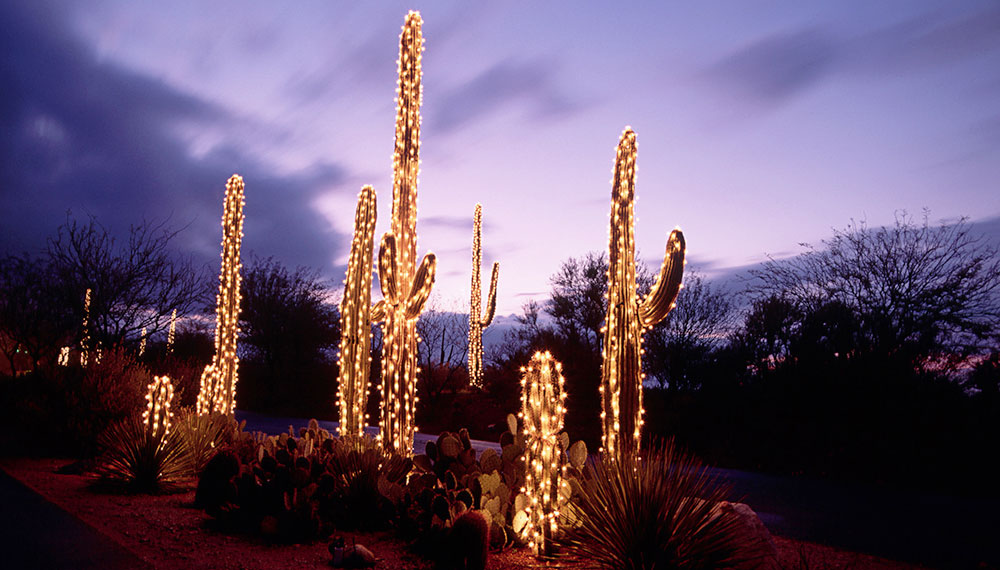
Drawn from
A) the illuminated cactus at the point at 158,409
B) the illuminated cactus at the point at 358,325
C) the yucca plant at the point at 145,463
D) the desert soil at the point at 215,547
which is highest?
the illuminated cactus at the point at 358,325

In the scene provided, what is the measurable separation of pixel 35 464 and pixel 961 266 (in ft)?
70.1

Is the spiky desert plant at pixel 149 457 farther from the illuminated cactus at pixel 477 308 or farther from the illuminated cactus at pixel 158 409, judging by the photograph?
the illuminated cactus at pixel 477 308

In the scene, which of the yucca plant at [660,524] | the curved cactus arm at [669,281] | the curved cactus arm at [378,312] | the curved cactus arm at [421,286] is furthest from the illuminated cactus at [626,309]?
the curved cactus arm at [378,312]

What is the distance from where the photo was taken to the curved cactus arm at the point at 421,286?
24.8 ft

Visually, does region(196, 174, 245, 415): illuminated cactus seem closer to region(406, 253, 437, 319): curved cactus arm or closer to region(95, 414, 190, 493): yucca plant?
region(95, 414, 190, 493): yucca plant

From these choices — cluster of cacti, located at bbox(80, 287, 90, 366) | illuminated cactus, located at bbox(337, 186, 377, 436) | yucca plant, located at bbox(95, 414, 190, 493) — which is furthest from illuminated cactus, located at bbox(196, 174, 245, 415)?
cluster of cacti, located at bbox(80, 287, 90, 366)

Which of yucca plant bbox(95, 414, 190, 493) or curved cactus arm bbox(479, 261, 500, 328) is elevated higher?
curved cactus arm bbox(479, 261, 500, 328)

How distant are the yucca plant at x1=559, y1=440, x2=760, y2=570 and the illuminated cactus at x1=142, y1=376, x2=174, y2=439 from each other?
5614 mm

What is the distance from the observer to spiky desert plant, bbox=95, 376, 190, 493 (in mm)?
7445

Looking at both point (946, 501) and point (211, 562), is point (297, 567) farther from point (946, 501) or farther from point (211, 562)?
point (946, 501)

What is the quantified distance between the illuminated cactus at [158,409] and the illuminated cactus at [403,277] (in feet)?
8.73

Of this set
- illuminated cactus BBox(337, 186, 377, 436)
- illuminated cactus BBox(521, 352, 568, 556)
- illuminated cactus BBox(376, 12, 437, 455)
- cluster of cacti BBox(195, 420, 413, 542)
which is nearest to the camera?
illuminated cactus BBox(521, 352, 568, 556)

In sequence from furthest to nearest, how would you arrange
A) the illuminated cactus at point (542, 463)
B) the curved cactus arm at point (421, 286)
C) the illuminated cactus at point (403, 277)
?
the illuminated cactus at point (403, 277)
the curved cactus arm at point (421, 286)
the illuminated cactus at point (542, 463)

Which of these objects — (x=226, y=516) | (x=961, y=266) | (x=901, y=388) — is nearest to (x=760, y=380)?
(x=901, y=388)
